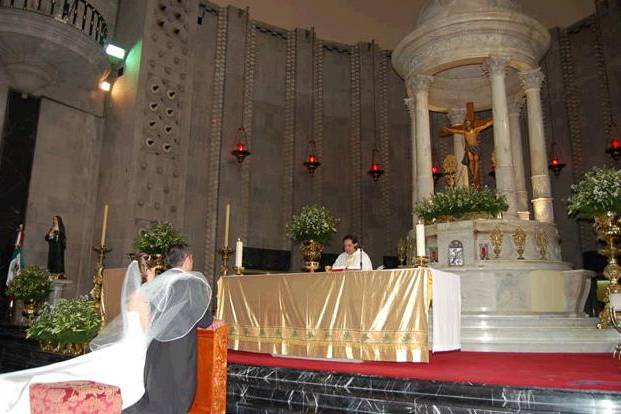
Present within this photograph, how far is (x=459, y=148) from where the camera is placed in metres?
13.0

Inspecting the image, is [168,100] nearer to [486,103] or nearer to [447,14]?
[447,14]

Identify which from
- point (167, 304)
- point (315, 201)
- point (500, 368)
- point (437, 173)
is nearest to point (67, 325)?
point (167, 304)

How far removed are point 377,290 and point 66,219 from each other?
10175 millimetres

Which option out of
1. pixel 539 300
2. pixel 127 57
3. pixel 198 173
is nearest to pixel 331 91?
pixel 198 173

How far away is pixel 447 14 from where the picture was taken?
35.8ft

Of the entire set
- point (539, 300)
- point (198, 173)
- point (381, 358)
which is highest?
point (198, 173)

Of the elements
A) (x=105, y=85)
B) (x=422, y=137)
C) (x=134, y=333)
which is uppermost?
(x=105, y=85)

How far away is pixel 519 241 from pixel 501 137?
238cm

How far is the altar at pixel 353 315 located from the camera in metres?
5.62

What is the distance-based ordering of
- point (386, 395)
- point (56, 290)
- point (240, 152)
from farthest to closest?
point (240, 152) < point (56, 290) < point (386, 395)

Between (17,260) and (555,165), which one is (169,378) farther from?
(555,165)

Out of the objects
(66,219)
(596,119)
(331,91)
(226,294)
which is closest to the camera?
(226,294)

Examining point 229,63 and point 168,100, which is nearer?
point 168,100

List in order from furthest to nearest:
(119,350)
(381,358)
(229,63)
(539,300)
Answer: (229,63)
(539,300)
(381,358)
(119,350)
